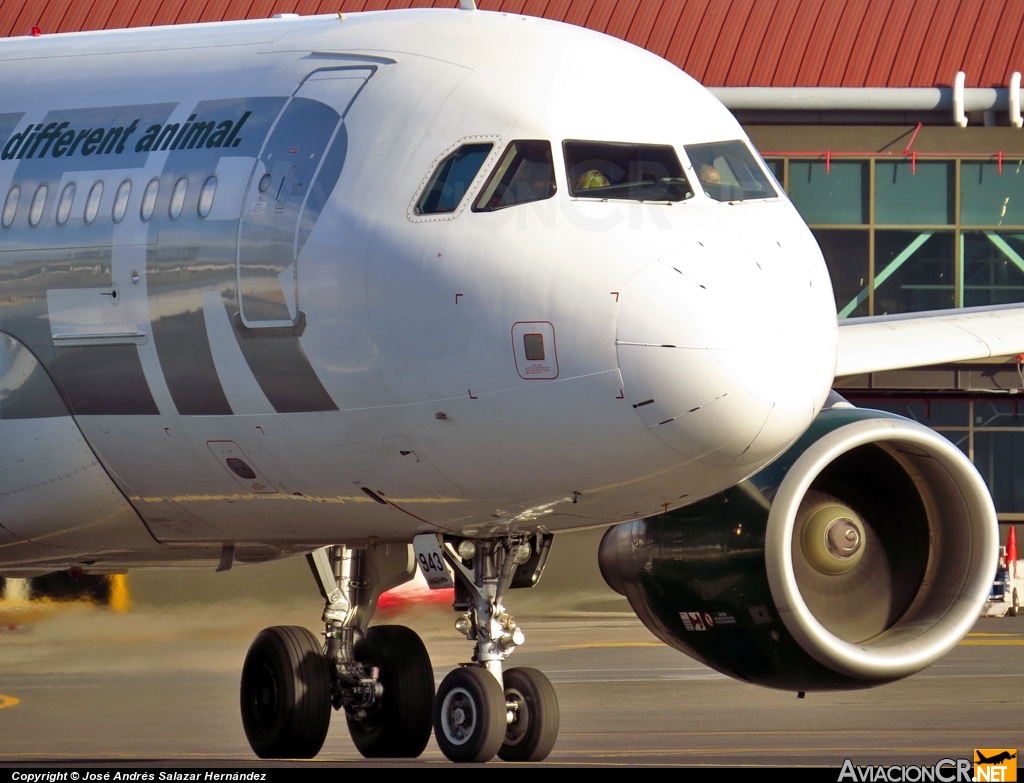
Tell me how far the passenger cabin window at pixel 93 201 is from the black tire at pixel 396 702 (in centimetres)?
310

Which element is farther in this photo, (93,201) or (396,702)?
(396,702)

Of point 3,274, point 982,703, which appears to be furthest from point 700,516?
point 982,703

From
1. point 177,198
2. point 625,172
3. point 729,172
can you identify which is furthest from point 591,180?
point 177,198

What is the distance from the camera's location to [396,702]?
11359 millimetres

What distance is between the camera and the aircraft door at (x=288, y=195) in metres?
9.22

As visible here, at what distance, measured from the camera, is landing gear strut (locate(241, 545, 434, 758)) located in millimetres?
11023

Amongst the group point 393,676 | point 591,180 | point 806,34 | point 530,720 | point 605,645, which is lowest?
point 530,720

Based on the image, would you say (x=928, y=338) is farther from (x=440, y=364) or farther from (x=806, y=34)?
(x=806, y=34)

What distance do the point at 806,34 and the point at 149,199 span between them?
19.4m

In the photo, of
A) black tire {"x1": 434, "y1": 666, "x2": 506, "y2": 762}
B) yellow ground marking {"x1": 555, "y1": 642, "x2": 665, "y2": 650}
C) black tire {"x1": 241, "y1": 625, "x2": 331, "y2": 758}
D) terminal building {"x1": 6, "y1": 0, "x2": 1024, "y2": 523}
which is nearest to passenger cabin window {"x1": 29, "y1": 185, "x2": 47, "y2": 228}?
black tire {"x1": 241, "y1": 625, "x2": 331, "y2": 758}

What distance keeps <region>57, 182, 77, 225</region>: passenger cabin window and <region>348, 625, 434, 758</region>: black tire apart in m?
3.15

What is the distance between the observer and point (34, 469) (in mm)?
10312

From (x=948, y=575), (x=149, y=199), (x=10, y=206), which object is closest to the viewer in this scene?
(x=149, y=199)

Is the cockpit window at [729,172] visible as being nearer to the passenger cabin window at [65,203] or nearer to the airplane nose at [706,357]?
the airplane nose at [706,357]
